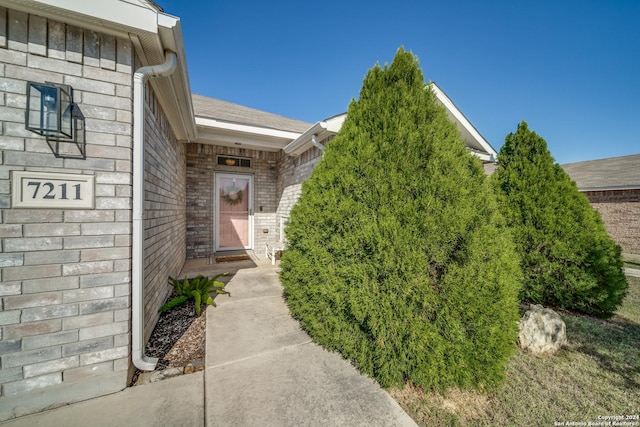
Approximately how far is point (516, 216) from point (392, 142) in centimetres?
320

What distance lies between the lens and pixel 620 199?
383 inches

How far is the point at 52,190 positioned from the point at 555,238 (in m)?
6.13

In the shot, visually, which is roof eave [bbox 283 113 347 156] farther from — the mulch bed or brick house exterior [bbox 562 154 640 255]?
brick house exterior [bbox 562 154 640 255]

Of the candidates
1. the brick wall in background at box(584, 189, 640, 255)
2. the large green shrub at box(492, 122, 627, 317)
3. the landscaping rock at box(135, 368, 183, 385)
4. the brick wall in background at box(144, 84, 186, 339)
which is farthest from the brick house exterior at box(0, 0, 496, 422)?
the brick wall in background at box(584, 189, 640, 255)

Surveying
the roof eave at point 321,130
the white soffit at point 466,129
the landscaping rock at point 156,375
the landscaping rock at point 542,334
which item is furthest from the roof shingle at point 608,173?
the landscaping rock at point 156,375

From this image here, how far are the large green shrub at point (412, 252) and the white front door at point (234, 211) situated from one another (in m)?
4.87

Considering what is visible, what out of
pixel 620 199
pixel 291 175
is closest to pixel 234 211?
pixel 291 175

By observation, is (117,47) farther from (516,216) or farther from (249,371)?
(516,216)

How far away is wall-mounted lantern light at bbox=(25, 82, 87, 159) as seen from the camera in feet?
5.29

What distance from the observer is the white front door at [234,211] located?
6551mm

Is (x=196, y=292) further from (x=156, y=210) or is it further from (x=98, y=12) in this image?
(x=98, y=12)

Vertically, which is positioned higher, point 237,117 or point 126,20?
point 237,117

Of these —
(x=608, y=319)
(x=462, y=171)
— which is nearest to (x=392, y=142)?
(x=462, y=171)

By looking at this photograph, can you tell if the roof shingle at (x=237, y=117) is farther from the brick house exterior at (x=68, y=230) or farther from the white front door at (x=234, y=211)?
the brick house exterior at (x=68, y=230)
